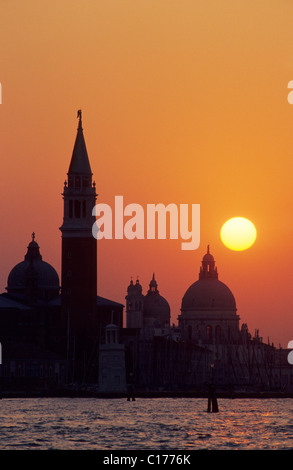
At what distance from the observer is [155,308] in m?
187

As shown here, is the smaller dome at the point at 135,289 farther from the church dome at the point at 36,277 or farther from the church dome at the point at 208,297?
the church dome at the point at 36,277

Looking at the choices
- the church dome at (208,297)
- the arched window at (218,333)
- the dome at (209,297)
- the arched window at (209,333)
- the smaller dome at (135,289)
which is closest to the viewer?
the dome at (209,297)

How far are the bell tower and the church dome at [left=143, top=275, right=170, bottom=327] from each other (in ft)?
155

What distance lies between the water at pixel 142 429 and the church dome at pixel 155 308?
95.2 meters

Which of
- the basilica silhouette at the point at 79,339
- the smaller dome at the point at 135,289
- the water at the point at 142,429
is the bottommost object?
the water at the point at 142,429

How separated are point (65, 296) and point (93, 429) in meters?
71.1

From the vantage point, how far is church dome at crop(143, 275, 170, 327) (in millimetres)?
185875

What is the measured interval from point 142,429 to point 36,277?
81.3 m

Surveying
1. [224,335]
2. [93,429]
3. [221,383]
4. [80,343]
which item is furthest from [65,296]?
[93,429]

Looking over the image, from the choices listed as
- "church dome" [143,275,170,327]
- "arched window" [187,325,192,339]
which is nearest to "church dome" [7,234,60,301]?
"arched window" [187,325,192,339]

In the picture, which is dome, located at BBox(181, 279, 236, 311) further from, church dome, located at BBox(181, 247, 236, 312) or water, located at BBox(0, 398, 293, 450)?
water, located at BBox(0, 398, 293, 450)

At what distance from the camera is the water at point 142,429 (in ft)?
181

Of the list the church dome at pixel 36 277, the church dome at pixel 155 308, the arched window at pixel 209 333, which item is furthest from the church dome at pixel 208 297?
the church dome at pixel 36 277
